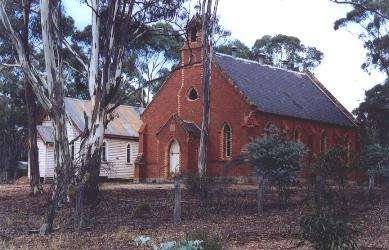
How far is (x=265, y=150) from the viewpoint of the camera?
1931 centimetres

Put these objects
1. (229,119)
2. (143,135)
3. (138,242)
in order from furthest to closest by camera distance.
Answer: (143,135) < (229,119) < (138,242)

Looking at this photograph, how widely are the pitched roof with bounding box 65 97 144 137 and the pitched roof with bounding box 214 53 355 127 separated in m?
10.5

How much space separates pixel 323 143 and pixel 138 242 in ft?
113

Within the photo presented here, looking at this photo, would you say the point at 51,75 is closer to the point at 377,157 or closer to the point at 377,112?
the point at 377,157

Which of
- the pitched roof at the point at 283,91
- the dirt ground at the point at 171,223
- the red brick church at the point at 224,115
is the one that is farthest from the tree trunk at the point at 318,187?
the pitched roof at the point at 283,91

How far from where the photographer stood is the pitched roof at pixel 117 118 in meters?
45.5

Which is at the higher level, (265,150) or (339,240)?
(265,150)

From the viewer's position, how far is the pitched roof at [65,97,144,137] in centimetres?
4550

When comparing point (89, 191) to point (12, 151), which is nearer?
point (89, 191)

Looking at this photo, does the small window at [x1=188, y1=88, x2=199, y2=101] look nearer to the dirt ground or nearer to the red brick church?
the red brick church

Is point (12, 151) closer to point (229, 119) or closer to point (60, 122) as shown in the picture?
point (229, 119)

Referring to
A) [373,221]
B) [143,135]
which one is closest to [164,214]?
[373,221]

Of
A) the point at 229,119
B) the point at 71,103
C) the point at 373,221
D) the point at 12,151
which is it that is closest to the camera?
the point at 373,221

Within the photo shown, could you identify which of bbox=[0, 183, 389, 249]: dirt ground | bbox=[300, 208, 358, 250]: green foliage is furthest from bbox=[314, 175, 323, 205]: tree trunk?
bbox=[300, 208, 358, 250]: green foliage
